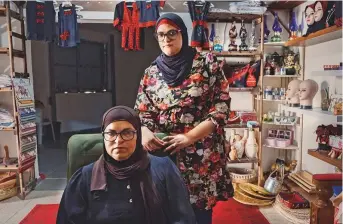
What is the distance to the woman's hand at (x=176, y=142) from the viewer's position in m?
1.13

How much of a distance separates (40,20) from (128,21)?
0.85 meters

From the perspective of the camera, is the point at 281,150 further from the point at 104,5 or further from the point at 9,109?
the point at 9,109

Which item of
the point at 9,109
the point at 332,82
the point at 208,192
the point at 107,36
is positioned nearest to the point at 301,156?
the point at 332,82

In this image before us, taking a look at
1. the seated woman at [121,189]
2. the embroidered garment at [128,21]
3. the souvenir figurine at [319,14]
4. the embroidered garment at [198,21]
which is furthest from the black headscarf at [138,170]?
the embroidered garment at [128,21]

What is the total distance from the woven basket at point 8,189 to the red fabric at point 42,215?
0.41 meters

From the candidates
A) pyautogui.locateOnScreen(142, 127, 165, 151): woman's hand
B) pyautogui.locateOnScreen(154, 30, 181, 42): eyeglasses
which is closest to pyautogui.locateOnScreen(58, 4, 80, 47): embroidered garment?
pyautogui.locateOnScreen(154, 30, 181, 42): eyeglasses

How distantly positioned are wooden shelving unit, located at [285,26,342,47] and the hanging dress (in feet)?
4.21

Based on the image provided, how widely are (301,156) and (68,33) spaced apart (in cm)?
261

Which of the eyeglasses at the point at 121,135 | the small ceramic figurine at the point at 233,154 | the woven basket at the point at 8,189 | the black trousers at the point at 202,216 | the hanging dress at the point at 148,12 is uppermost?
the hanging dress at the point at 148,12

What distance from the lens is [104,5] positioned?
3.26 m

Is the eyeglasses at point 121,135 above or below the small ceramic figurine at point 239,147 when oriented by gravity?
above

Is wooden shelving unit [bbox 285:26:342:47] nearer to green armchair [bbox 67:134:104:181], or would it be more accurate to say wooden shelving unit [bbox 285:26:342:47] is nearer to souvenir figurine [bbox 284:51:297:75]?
souvenir figurine [bbox 284:51:297:75]

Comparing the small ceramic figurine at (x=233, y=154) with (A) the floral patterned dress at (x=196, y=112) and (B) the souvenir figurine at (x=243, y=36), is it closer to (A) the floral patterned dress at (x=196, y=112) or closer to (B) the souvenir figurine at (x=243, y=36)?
(B) the souvenir figurine at (x=243, y=36)

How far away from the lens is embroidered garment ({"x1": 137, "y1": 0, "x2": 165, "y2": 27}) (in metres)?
3.05
